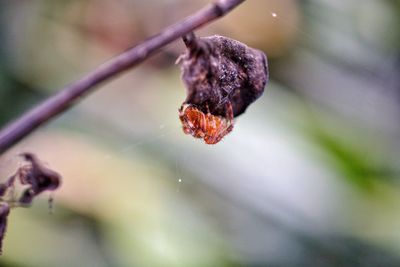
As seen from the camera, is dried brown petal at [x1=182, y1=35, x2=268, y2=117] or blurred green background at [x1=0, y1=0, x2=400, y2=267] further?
blurred green background at [x1=0, y1=0, x2=400, y2=267]

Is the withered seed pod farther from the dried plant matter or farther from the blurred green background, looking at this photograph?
the blurred green background

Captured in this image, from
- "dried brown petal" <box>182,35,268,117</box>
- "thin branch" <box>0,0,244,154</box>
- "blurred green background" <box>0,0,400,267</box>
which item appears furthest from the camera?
"blurred green background" <box>0,0,400,267</box>

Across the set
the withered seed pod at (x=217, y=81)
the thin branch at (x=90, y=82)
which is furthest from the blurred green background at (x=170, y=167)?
the thin branch at (x=90, y=82)

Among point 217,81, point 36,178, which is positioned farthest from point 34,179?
point 217,81

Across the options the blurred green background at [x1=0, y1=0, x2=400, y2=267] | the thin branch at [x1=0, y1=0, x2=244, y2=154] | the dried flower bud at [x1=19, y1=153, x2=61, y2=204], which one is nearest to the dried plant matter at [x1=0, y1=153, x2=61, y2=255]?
the dried flower bud at [x1=19, y1=153, x2=61, y2=204]

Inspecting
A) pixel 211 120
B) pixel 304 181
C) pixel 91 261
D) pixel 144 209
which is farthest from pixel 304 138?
pixel 211 120

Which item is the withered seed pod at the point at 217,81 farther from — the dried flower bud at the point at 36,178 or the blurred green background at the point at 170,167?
the blurred green background at the point at 170,167
